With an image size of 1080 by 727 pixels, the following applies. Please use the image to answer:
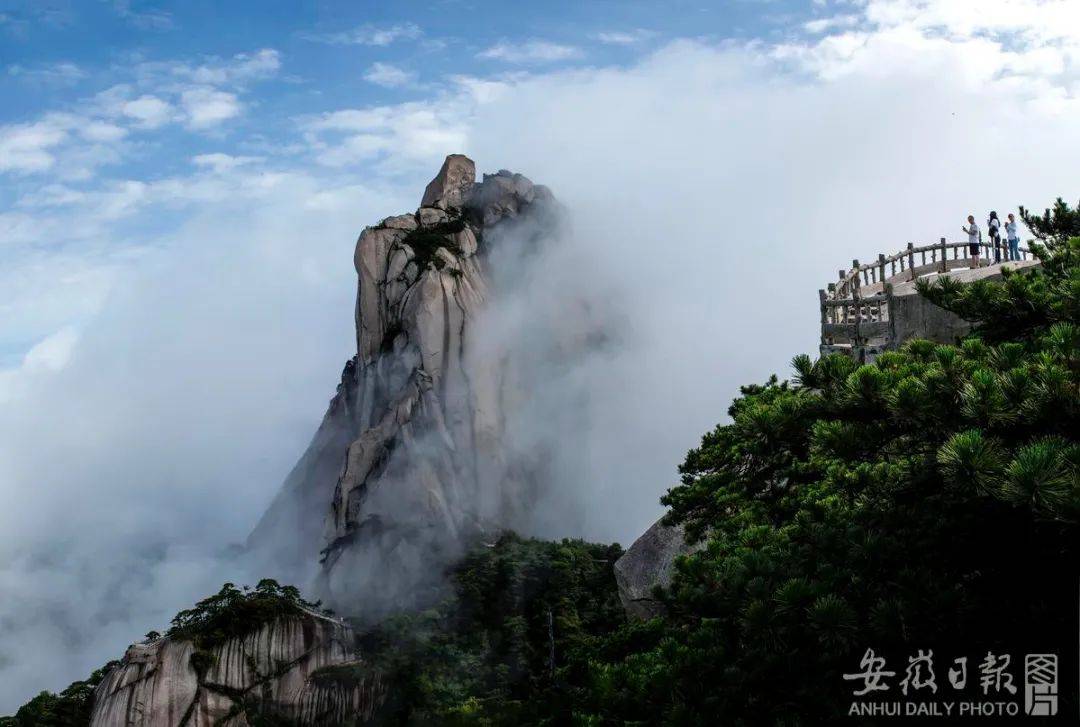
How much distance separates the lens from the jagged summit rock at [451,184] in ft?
221

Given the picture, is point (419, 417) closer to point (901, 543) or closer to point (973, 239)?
point (973, 239)

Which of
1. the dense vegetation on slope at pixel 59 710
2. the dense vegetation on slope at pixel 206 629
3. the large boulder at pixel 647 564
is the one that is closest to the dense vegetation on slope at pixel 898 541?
the large boulder at pixel 647 564

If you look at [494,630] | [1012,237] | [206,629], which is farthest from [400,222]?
[1012,237]

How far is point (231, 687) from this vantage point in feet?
111

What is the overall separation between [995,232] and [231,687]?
28.5 meters

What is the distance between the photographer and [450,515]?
54.9 meters

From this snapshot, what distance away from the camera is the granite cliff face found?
53.8 metres

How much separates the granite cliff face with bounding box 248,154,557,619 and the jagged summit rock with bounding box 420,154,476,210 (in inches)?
4.1

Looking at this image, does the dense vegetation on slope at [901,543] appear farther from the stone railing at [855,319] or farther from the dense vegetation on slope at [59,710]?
the dense vegetation on slope at [59,710]

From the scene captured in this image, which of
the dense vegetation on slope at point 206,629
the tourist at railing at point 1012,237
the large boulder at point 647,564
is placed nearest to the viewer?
the large boulder at point 647,564

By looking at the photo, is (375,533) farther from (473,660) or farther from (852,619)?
(852,619)

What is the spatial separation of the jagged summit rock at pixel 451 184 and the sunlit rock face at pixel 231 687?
3810 cm

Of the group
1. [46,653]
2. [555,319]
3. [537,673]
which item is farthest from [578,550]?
[46,653]

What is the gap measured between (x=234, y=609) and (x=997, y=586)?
101 feet
